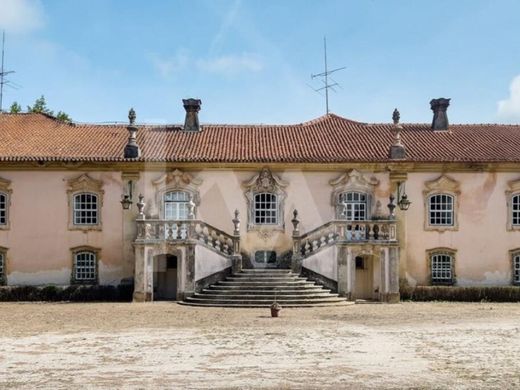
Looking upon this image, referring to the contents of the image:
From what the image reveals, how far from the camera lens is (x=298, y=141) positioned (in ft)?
98.6

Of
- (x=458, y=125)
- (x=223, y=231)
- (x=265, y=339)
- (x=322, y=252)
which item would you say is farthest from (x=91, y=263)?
(x=458, y=125)

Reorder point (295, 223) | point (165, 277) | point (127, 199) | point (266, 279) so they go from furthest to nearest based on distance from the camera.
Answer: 1. point (127, 199)
2. point (165, 277)
3. point (295, 223)
4. point (266, 279)

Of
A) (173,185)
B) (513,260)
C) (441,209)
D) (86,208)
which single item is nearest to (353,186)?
(441,209)

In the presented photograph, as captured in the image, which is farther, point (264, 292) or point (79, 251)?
point (79, 251)

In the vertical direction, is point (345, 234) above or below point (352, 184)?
below

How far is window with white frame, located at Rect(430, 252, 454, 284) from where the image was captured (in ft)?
92.7

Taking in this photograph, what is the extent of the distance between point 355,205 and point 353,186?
74cm

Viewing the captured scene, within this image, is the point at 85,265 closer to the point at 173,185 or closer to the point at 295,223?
the point at 173,185

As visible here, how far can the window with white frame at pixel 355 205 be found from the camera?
2828 cm

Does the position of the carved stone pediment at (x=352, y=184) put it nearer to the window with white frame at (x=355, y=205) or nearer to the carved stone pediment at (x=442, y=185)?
the window with white frame at (x=355, y=205)

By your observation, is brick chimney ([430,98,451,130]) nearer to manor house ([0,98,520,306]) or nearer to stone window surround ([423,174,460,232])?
manor house ([0,98,520,306])

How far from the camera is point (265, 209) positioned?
2836 centimetres

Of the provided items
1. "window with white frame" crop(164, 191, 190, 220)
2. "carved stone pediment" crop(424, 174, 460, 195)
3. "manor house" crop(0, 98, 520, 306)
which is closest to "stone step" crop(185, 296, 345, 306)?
"manor house" crop(0, 98, 520, 306)

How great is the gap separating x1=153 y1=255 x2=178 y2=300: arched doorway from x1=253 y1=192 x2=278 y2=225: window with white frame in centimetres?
358
